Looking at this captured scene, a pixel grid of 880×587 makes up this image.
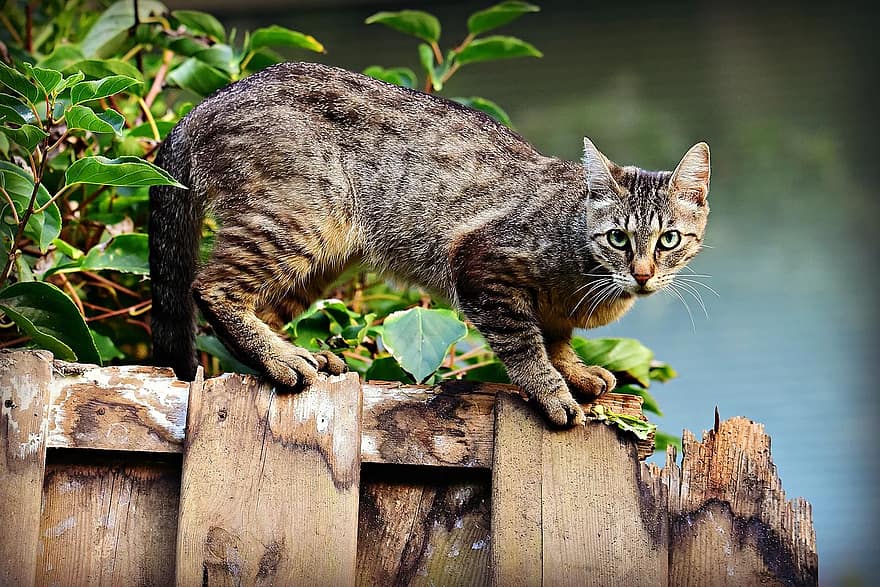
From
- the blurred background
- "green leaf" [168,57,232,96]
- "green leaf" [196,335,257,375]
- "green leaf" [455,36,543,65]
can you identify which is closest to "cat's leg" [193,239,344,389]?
"green leaf" [196,335,257,375]

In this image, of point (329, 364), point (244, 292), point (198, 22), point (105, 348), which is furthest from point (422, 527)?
point (198, 22)

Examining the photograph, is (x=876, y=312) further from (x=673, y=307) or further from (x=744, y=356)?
(x=673, y=307)

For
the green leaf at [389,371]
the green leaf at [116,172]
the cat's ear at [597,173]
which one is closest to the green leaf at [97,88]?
the green leaf at [116,172]

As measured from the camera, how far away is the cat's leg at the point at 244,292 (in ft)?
7.78

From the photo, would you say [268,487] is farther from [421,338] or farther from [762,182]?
[762,182]

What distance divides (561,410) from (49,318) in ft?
3.61

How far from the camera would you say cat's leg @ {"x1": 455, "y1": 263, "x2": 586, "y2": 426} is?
2.30 metres

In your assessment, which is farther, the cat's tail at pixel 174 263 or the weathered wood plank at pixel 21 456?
the cat's tail at pixel 174 263

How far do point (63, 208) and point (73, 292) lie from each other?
27cm

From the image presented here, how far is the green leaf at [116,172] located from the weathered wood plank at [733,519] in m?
1.13

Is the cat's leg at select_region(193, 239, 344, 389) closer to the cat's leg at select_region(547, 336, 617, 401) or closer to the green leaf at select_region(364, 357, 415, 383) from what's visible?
the green leaf at select_region(364, 357, 415, 383)

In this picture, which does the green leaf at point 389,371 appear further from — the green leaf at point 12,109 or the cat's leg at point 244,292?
the green leaf at point 12,109

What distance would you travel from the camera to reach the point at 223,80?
3020 mm

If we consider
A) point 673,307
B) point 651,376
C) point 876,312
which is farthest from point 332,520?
point 876,312
